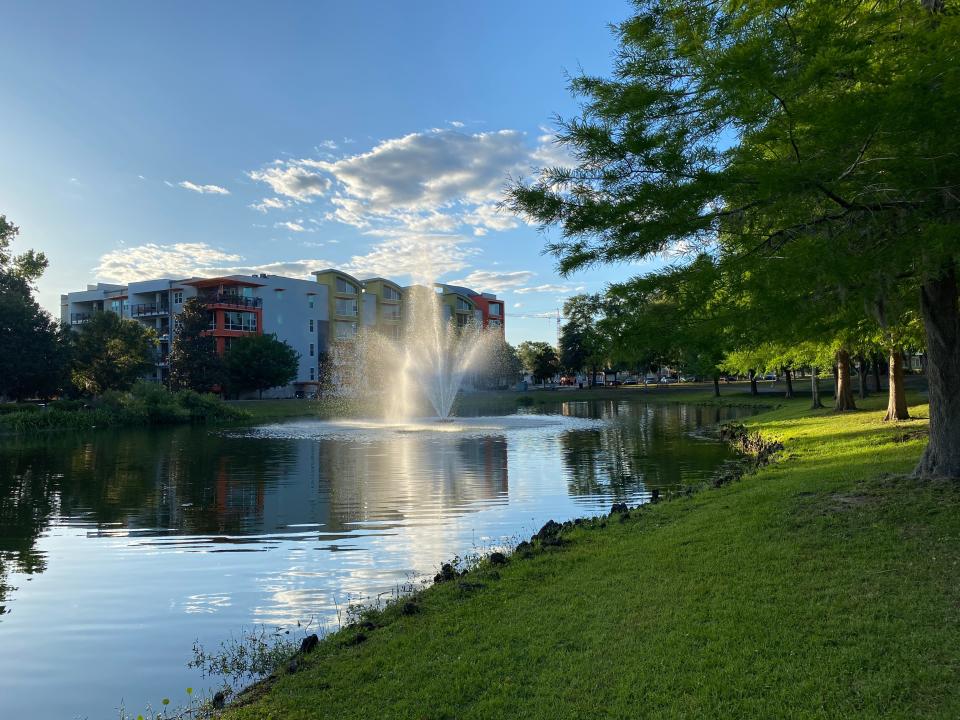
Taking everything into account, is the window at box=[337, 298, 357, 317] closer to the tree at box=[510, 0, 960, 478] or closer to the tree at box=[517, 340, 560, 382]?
the tree at box=[517, 340, 560, 382]

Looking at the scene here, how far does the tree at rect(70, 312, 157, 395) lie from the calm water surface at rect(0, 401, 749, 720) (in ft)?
98.8

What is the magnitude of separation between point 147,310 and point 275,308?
16.8 m

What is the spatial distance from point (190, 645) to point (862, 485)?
36.0 feet

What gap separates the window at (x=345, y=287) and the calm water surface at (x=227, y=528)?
193ft

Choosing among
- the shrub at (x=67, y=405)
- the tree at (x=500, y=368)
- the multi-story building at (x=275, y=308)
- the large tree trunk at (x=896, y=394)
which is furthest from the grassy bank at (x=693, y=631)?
the tree at (x=500, y=368)

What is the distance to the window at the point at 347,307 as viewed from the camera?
9331 centimetres

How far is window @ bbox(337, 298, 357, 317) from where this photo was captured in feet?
306

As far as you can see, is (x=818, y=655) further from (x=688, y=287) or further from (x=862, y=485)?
(x=862, y=485)

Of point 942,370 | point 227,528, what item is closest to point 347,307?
point 227,528

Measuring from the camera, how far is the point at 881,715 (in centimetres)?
507

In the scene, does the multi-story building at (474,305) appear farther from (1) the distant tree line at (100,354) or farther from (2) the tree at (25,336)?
(2) the tree at (25,336)

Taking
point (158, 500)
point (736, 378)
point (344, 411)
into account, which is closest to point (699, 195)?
point (158, 500)

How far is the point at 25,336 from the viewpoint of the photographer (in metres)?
55.8

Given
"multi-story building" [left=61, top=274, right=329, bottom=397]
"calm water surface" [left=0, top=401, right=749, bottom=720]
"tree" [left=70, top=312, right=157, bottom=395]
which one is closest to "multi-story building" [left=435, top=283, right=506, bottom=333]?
"multi-story building" [left=61, top=274, right=329, bottom=397]
